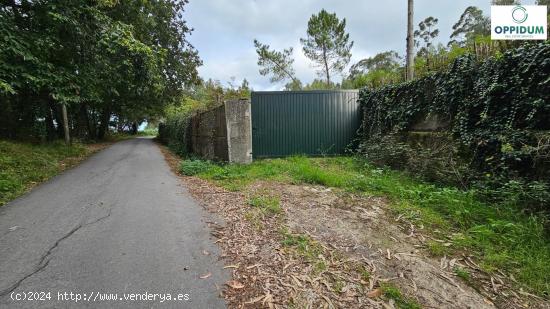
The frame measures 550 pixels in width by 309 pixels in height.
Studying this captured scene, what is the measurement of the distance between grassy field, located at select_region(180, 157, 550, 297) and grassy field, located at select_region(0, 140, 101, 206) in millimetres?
3867

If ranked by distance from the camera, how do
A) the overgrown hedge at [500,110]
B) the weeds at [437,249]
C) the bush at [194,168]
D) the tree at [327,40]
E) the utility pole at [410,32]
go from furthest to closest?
the tree at [327,40] → the utility pole at [410,32] → the bush at [194,168] → the overgrown hedge at [500,110] → the weeds at [437,249]

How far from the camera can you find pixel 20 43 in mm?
6535

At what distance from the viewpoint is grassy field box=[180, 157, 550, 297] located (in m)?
2.62

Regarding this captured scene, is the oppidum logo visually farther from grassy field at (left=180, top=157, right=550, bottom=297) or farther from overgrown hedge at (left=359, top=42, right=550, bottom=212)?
grassy field at (left=180, top=157, right=550, bottom=297)

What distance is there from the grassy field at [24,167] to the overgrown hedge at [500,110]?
8059 mm

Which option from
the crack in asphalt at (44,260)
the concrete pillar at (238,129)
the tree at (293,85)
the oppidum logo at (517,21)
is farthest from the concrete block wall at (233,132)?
the tree at (293,85)

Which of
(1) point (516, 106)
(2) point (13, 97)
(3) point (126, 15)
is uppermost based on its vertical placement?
(3) point (126, 15)

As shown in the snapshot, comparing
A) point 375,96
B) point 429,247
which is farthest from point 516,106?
point 375,96

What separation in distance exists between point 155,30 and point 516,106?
15.4 meters

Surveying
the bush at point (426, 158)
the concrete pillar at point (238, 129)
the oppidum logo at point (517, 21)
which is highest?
the oppidum logo at point (517, 21)

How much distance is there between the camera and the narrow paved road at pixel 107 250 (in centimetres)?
226

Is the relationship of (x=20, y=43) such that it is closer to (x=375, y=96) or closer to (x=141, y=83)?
(x=141, y=83)

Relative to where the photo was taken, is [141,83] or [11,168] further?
[141,83]

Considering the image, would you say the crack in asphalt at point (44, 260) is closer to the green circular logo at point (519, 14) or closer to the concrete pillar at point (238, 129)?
the concrete pillar at point (238, 129)
